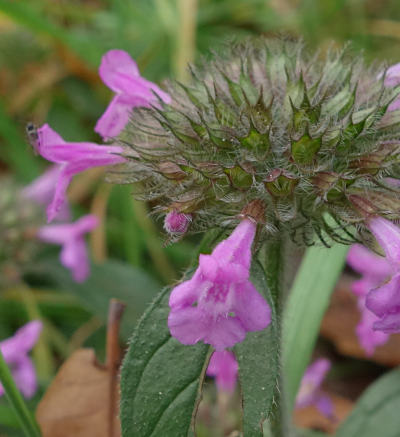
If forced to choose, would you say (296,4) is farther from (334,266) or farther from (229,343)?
(229,343)

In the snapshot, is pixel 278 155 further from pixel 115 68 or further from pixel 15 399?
pixel 15 399

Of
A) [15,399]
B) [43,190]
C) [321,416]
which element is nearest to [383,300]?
[15,399]

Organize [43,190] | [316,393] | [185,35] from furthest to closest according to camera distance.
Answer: [185,35] < [43,190] < [316,393]

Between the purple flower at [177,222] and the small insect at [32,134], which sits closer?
the purple flower at [177,222]

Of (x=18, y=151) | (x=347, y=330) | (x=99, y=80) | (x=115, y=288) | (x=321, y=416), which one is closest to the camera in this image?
(x=321, y=416)

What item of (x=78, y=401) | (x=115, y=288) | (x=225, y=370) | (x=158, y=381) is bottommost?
(x=115, y=288)

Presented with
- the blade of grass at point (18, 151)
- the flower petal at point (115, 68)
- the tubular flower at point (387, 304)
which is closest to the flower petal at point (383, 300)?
the tubular flower at point (387, 304)

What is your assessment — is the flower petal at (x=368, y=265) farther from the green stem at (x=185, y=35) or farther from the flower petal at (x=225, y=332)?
the green stem at (x=185, y=35)
